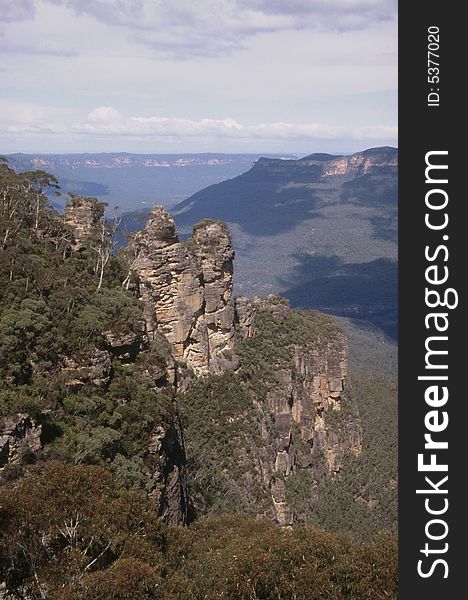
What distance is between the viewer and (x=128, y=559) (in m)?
12.5

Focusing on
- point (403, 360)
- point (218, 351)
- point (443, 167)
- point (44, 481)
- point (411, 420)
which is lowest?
point (218, 351)

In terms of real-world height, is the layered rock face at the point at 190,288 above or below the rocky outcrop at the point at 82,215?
below

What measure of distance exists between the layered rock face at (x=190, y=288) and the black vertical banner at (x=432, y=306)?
27.0m

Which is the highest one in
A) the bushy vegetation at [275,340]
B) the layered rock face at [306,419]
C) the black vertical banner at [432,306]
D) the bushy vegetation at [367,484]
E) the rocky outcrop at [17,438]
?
the black vertical banner at [432,306]

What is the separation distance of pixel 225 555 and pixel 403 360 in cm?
835

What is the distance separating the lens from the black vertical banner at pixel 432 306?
9.14 meters

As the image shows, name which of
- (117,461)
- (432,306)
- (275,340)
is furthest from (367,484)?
(432,306)

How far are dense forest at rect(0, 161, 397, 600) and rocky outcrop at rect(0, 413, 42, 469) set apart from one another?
36 mm

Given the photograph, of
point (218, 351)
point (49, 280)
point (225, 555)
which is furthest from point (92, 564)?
point (218, 351)

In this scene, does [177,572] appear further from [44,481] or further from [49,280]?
[49,280]

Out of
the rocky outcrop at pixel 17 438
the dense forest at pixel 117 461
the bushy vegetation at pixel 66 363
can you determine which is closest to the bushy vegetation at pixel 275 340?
the dense forest at pixel 117 461

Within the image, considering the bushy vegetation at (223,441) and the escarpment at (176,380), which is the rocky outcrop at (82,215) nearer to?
the escarpment at (176,380)

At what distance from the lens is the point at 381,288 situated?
158500 mm

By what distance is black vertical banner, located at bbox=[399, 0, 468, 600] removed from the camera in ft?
30.0
